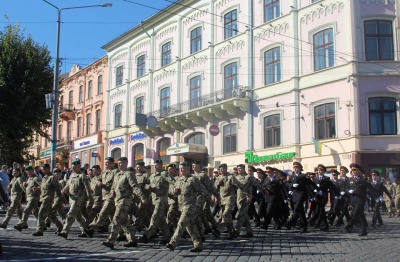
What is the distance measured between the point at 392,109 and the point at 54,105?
17.4 m

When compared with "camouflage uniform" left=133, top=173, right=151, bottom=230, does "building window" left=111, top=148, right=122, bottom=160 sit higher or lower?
higher

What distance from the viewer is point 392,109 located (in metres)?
24.2

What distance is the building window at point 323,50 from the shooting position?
83.9 feet

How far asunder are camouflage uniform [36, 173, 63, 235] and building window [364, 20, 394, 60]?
1832 cm

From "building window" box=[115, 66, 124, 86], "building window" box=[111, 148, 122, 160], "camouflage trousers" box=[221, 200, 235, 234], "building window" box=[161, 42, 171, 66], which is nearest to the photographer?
"camouflage trousers" box=[221, 200, 235, 234]

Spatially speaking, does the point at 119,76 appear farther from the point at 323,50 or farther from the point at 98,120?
the point at 323,50

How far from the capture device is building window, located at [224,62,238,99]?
30.6 metres

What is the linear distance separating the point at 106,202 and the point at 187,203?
7.91 feet

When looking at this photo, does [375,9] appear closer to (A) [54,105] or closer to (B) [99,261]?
(A) [54,105]

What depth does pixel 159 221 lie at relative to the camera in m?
11.1

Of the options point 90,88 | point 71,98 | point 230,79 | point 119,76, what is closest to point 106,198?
point 230,79

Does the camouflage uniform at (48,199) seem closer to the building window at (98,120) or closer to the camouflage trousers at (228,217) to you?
the camouflage trousers at (228,217)

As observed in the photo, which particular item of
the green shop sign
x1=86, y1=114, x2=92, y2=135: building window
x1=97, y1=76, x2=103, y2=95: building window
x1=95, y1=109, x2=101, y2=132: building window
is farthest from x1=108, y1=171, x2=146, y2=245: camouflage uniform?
x1=86, y1=114, x2=92, y2=135: building window

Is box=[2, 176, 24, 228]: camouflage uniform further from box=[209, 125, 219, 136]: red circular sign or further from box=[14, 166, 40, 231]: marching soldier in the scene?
box=[209, 125, 219, 136]: red circular sign
